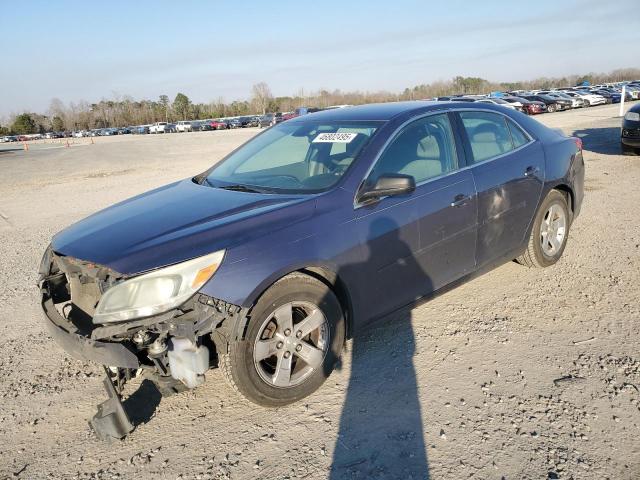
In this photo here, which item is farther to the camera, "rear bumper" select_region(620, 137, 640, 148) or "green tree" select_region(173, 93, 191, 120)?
"green tree" select_region(173, 93, 191, 120)

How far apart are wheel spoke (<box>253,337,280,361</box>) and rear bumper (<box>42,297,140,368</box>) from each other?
614 mm

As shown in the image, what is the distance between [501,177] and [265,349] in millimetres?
2424

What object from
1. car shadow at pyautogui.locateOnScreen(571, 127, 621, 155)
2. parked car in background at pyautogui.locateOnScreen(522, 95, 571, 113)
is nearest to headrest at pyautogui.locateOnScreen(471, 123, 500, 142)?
car shadow at pyautogui.locateOnScreen(571, 127, 621, 155)

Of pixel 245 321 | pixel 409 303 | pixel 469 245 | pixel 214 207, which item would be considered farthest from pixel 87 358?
pixel 469 245

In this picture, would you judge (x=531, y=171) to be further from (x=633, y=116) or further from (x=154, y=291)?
(x=633, y=116)

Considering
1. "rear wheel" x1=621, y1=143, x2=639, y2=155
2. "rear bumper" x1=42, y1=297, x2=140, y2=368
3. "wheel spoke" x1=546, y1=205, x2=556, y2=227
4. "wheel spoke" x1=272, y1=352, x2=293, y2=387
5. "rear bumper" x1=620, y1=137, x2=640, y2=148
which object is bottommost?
"wheel spoke" x1=272, y1=352, x2=293, y2=387

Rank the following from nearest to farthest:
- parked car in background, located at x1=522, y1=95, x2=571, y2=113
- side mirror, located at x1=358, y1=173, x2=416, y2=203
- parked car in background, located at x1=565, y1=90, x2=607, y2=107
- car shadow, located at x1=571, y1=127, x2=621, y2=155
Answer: side mirror, located at x1=358, y1=173, x2=416, y2=203 → car shadow, located at x1=571, y1=127, x2=621, y2=155 → parked car in background, located at x1=522, y1=95, x2=571, y2=113 → parked car in background, located at x1=565, y1=90, x2=607, y2=107

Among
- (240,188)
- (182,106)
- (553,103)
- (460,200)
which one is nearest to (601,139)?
(460,200)

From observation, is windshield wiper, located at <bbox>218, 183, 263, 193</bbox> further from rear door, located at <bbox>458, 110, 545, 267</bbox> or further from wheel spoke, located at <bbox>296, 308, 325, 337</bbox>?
rear door, located at <bbox>458, 110, 545, 267</bbox>

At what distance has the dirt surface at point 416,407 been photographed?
2.38 metres

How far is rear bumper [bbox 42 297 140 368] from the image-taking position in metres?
2.42

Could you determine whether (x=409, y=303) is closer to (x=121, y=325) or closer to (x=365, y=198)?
(x=365, y=198)

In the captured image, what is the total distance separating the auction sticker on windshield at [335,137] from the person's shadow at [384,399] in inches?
29.4

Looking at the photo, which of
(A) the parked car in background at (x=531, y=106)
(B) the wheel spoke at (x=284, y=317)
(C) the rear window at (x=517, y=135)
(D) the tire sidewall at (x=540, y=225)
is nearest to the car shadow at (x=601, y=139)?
(D) the tire sidewall at (x=540, y=225)
